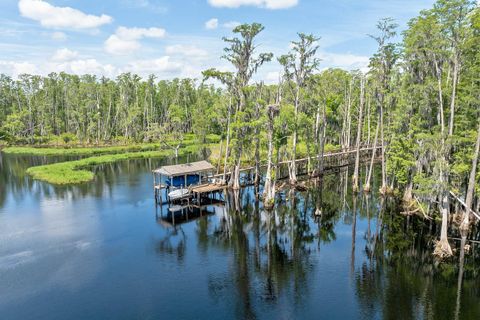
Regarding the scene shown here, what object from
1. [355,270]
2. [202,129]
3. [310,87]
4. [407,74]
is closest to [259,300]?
[355,270]

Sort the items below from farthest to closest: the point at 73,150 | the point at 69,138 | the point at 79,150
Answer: the point at 69,138 → the point at 79,150 → the point at 73,150

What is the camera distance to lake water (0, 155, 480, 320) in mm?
23422

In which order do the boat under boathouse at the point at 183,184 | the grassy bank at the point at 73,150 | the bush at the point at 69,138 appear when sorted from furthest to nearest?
1. the bush at the point at 69,138
2. the grassy bank at the point at 73,150
3. the boat under boathouse at the point at 183,184

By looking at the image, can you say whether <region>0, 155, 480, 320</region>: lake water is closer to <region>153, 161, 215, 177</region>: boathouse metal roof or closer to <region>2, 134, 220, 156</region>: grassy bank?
<region>153, 161, 215, 177</region>: boathouse metal roof

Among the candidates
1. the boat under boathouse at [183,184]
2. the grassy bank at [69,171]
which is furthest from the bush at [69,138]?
the boat under boathouse at [183,184]

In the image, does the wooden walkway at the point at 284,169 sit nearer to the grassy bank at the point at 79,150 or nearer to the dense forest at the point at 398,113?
the dense forest at the point at 398,113

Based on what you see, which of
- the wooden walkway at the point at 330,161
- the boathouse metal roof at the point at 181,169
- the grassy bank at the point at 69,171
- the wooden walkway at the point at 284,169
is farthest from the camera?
the wooden walkway at the point at 330,161

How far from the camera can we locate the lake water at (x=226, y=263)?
23.4m

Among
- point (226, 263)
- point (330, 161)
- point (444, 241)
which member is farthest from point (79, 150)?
point (444, 241)

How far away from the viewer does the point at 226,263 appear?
30.0 meters

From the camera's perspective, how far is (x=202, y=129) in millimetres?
92688

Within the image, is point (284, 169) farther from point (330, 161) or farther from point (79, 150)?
point (79, 150)

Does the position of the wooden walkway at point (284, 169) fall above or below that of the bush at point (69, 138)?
below

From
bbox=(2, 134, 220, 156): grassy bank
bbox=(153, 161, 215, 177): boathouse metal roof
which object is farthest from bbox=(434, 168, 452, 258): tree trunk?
bbox=(2, 134, 220, 156): grassy bank
